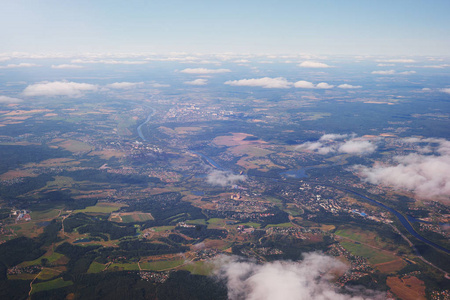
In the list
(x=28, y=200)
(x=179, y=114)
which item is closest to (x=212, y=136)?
(x=179, y=114)

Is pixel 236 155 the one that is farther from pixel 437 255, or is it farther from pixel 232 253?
pixel 437 255

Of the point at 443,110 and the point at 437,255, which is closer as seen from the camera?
the point at 437,255

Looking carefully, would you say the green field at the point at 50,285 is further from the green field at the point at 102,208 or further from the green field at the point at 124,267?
the green field at the point at 102,208

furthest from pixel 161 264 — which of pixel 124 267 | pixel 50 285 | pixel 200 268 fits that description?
pixel 50 285

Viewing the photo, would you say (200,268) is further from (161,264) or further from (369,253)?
(369,253)

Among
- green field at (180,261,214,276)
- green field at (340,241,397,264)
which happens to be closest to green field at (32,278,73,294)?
green field at (180,261,214,276)

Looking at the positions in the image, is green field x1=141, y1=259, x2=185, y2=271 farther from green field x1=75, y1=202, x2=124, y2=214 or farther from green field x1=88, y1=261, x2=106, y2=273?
green field x1=75, y1=202, x2=124, y2=214

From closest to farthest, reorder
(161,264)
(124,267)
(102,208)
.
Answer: (124,267) < (161,264) < (102,208)
